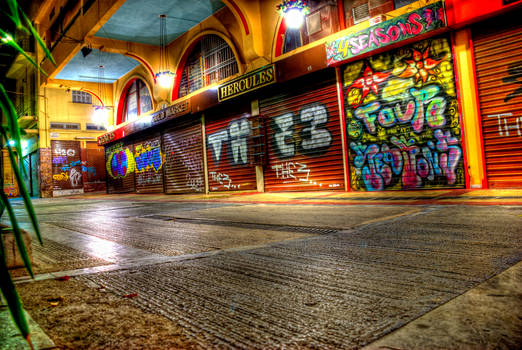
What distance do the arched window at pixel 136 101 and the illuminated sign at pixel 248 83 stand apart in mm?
7162

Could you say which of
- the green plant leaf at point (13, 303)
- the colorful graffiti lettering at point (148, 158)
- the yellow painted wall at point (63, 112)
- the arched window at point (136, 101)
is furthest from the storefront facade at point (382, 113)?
the yellow painted wall at point (63, 112)

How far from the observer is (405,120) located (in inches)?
320

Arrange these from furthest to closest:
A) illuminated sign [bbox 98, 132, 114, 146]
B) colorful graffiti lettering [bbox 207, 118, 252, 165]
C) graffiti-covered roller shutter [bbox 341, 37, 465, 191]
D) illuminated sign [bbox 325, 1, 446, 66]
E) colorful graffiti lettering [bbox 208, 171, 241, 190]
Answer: illuminated sign [bbox 98, 132, 114, 146], colorful graffiti lettering [bbox 208, 171, 241, 190], colorful graffiti lettering [bbox 207, 118, 252, 165], graffiti-covered roller shutter [bbox 341, 37, 465, 191], illuminated sign [bbox 325, 1, 446, 66]

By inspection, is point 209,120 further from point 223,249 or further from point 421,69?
point 223,249

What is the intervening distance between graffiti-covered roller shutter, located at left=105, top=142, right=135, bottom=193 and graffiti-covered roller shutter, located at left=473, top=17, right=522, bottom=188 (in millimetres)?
16541

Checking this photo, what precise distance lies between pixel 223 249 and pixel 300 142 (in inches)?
315

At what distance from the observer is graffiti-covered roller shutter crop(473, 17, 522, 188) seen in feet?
22.3

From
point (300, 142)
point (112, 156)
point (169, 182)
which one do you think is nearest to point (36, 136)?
point (112, 156)

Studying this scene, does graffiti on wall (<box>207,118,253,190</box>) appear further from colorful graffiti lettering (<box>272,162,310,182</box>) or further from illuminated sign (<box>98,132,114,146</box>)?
illuminated sign (<box>98,132,114,146</box>)

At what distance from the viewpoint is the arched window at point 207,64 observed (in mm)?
13078

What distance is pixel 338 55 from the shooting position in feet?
29.5

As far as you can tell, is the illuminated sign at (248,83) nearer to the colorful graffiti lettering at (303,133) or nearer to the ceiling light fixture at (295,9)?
the colorful graffiti lettering at (303,133)

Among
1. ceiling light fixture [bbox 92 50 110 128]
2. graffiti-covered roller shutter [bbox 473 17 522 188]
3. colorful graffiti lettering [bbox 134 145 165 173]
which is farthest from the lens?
ceiling light fixture [bbox 92 50 110 128]

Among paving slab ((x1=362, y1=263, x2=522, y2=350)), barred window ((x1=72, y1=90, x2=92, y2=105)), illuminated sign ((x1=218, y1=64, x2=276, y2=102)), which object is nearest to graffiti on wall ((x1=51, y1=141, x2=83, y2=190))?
barred window ((x1=72, y1=90, x2=92, y2=105))
